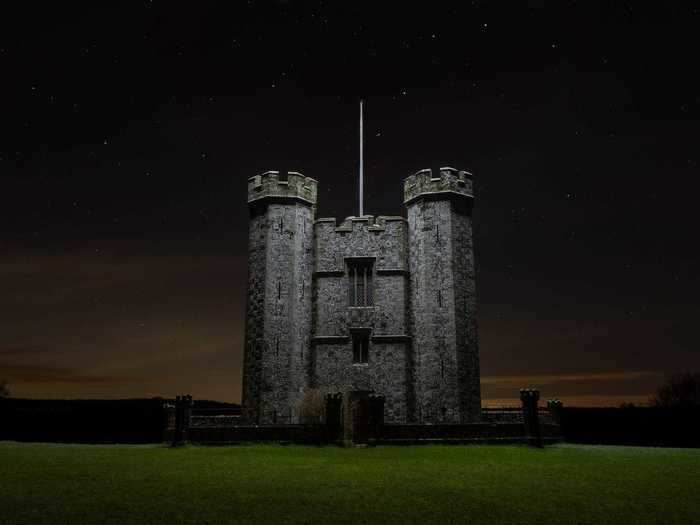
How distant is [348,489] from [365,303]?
22068 millimetres

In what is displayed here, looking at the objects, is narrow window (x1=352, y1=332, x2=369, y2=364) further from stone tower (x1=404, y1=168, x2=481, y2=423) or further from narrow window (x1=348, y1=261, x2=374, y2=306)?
stone tower (x1=404, y1=168, x2=481, y2=423)

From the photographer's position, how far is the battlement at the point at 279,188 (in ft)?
106

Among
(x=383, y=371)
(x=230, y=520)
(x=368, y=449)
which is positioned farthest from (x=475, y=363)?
(x=230, y=520)

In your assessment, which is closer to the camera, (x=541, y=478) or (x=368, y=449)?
(x=541, y=478)

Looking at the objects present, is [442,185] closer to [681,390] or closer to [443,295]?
[443,295]

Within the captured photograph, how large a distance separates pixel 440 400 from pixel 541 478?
17570 millimetres

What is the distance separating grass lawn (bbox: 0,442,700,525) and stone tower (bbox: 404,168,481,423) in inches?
506

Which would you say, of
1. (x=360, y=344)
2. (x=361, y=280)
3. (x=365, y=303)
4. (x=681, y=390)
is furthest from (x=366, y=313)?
(x=681, y=390)

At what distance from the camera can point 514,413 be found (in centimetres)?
2947

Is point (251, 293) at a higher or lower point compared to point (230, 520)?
higher

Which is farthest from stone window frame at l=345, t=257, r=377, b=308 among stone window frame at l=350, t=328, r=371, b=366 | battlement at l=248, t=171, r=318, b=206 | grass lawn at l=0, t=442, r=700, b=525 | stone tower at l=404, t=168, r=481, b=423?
grass lawn at l=0, t=442, r=700, b=525

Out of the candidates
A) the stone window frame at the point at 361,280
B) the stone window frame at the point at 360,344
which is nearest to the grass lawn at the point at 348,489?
the stone window frame at the point at 360,344

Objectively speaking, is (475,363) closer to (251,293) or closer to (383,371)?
(383,371)

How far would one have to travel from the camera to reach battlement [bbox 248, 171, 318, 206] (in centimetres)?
3228
